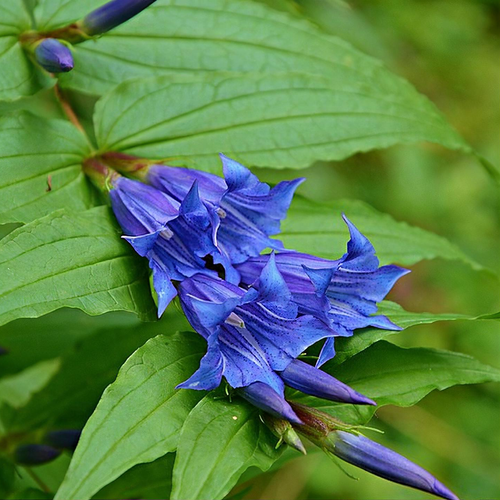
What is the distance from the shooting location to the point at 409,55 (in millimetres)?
4770

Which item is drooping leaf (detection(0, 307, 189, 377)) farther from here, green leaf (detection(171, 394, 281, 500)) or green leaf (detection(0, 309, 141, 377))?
green leaf (detection(171, 394, 281, 500))

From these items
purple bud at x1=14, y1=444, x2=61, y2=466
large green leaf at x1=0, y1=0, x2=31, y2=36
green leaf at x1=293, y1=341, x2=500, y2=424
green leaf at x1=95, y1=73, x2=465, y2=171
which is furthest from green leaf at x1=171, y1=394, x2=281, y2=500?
large green leaf at x1=0, y1=0, x2=31, y2=36

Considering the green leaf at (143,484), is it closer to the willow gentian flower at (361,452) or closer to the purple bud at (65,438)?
the purple bud at (65,438)

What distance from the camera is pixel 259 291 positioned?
4.12 ft

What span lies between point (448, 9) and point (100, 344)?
12.0 ft

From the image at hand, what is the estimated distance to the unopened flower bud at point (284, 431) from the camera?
126 centimetres

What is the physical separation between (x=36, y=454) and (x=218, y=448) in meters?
0.85

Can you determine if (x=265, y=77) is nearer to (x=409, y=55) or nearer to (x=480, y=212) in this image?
(x=480, y=212)

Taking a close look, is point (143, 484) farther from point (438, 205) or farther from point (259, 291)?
point (438, 205)

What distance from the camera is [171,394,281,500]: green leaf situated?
1.15 meters

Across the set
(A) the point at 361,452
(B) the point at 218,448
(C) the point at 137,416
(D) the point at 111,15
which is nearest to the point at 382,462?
(A) the point at 361,452

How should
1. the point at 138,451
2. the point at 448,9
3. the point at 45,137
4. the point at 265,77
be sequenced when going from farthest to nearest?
1. the point at 448,9
2. the point at 265,77
3. the point at 45,137
4. the point at 138,451

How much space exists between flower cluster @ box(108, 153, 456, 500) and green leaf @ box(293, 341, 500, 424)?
88mm

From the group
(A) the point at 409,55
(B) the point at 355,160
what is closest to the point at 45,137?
(B) the point at 355,160
